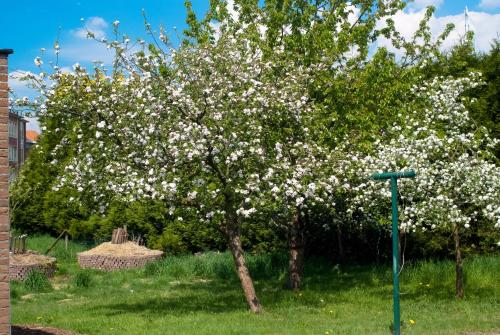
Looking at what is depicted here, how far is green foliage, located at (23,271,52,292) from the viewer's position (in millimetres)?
17016

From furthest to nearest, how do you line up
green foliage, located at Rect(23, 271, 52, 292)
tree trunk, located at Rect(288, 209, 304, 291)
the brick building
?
the brick building < green foliage, located at Rect(23, 271, 52, 292) < tree trunk, located at Rect(288, 209, 304, 291)

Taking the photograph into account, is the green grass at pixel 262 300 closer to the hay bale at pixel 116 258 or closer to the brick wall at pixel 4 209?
the hay bale at pixel 116 258

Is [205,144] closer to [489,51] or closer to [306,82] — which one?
[306,82]

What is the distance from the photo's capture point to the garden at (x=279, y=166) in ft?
40.8

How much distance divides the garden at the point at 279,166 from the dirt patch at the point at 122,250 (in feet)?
Result: 4.17

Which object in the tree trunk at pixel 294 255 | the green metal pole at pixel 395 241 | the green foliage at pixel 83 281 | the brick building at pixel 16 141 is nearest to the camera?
the green metal pole at pixel 395 241

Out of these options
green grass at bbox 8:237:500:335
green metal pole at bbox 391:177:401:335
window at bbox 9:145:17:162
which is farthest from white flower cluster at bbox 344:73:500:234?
window at bbox 9:145:17:162

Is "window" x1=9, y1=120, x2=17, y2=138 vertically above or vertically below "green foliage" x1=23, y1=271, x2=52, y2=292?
above

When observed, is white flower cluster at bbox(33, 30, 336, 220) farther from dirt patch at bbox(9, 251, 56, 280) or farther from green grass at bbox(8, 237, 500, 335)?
dirt patch at bbox(9, 251, 56, 280)

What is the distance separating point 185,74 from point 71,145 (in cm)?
272

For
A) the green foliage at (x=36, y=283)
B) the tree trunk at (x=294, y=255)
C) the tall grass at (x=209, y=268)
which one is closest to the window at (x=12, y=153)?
the tall grass at (x=209, y=268)

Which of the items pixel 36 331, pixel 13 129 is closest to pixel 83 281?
pixel 36 331

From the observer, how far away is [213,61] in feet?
43.4

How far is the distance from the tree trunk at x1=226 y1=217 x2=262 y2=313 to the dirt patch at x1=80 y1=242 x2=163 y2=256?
29.0 ft
